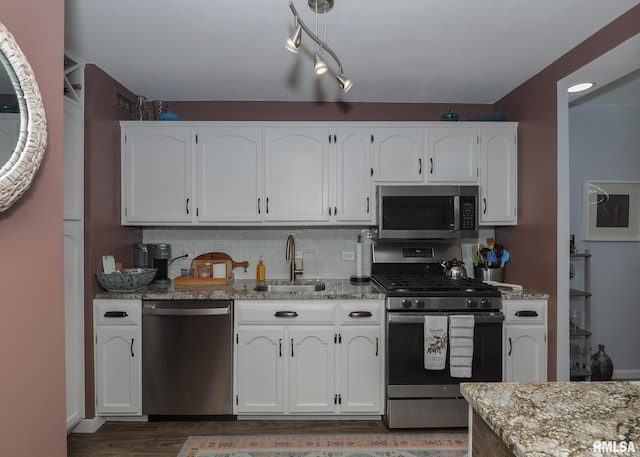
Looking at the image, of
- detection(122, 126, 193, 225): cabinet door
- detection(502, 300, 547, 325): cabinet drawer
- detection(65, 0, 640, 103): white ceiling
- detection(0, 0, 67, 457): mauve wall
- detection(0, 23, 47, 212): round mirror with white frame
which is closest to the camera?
detection(0, 23, 47, 212): round mirror with white frame

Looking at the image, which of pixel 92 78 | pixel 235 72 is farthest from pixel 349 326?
pixel 92 78

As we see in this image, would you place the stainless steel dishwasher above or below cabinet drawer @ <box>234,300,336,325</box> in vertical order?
below

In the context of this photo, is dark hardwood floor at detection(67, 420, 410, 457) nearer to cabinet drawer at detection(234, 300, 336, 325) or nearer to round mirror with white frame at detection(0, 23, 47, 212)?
cabinet drawer at detection(234, 300, 336, 325)

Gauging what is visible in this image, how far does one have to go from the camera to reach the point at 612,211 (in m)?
3.45

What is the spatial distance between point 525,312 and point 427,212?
101 centimetres

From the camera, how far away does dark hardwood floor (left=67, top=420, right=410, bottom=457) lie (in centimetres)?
235

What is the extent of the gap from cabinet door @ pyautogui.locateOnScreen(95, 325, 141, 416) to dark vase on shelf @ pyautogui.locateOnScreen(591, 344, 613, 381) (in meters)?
3.80

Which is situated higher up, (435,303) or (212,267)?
(212,267)

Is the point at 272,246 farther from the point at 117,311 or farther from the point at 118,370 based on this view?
the point at 118,370

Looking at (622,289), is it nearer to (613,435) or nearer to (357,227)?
(357,227)

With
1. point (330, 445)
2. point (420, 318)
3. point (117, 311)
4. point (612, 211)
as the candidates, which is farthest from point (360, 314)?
point (612, 211)

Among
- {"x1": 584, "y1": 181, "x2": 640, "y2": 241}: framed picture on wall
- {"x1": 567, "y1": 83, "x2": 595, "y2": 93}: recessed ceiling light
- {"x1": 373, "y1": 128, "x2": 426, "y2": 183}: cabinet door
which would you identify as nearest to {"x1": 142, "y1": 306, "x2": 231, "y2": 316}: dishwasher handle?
{"x1": 373, "y1": 128, "x2": 426, "y2": 183}: cabinet door

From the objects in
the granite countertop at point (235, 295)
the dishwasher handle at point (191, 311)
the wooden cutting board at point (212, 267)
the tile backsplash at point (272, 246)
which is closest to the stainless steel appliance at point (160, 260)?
the tile backsplash at point (272, 246)

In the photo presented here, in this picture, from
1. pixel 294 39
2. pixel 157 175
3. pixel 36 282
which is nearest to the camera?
pixel 36 282
